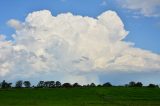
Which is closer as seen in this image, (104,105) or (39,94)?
(104,105)

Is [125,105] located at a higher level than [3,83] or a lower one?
lower

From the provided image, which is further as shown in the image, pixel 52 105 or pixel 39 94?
pixel 39 94

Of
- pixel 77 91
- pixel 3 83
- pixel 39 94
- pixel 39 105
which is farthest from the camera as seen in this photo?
pixel 3 83

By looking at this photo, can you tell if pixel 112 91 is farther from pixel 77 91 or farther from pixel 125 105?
pixel 125 105

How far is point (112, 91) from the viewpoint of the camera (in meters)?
118

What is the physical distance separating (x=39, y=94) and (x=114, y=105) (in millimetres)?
36909

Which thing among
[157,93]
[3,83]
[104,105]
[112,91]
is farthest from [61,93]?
[3,83]

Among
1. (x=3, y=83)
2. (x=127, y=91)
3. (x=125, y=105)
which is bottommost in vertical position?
(x=125, y=105)

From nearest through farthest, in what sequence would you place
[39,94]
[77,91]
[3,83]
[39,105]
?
[39,105] < [39,94] < [77,91] < [3,83]

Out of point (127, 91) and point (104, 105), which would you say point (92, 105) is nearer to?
point (104, 105)

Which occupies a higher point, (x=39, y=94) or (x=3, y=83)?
(x=3, y=83)

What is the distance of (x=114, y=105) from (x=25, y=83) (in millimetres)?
125342

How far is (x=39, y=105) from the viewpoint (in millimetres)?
72125

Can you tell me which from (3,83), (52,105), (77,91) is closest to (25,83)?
(3,83)
